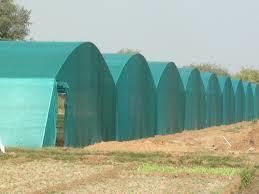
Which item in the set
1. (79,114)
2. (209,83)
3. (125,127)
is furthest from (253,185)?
(209,83)

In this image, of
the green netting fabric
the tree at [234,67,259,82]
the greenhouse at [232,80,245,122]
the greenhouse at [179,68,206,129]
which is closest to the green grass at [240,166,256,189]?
the green netting fabric

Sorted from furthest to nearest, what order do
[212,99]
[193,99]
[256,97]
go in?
[256,97]
[212,99]
[193,99]

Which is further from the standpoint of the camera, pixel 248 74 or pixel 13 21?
pixel 248 74

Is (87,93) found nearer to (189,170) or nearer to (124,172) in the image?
(189,170)

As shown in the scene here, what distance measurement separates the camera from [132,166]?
18172mm

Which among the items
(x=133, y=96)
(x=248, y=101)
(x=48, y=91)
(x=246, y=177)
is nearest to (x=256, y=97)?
(x=248, y=101)

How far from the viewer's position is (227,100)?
192 feet

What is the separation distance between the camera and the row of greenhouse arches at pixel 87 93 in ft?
75.0

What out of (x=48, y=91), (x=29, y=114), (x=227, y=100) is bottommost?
(x=29, y=114)

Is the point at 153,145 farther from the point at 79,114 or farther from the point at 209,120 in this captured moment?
the point at 209,120

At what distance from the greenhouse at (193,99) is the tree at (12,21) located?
1613 cm

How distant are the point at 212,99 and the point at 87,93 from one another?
1096 inches

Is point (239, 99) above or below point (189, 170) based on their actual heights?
above

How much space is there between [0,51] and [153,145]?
7.36m
